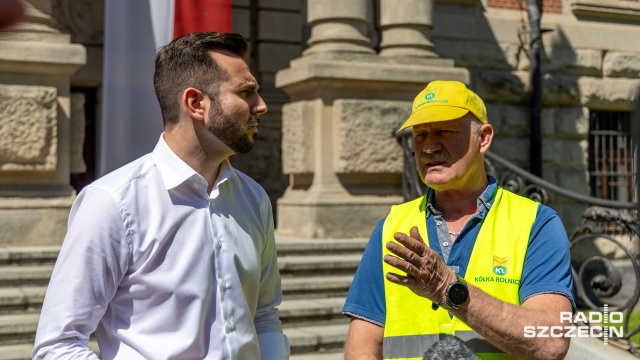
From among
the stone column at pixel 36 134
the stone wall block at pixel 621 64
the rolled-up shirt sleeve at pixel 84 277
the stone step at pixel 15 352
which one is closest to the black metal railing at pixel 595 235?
the stone wall block at pixel 621 64

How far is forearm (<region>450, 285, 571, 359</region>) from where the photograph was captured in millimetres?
2387

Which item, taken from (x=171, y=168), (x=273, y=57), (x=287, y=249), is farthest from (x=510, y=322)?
(x=273, y=57)

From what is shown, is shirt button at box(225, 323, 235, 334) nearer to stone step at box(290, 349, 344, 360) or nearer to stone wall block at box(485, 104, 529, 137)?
stone step at box(290, 349, 344, 360)

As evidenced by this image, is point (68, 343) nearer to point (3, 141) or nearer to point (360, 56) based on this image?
point (3, 141)

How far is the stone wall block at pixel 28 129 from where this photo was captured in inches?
306

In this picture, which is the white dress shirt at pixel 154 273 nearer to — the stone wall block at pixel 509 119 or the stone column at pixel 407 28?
the stone column at pixel 407 28

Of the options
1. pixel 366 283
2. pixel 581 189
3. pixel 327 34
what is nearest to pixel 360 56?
pixel 327 34

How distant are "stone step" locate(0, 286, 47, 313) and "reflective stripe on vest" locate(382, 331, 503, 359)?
4.41 meters

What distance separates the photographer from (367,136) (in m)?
9.23

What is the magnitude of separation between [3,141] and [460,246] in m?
6.04

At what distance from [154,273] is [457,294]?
81 centimetres

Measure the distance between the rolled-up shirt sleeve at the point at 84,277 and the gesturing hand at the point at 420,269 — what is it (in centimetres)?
71

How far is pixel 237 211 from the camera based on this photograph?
2.56 m

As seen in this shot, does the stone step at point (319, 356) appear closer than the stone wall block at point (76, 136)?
Yes
